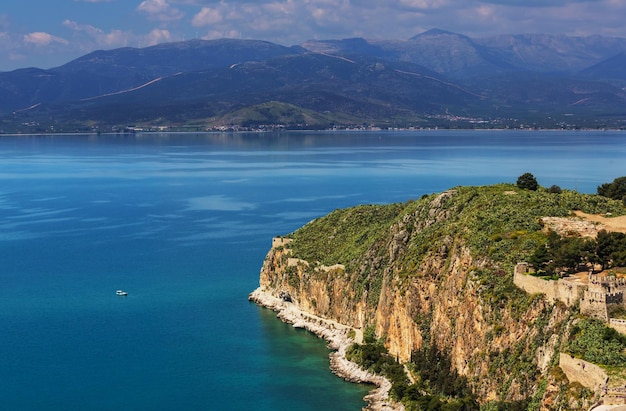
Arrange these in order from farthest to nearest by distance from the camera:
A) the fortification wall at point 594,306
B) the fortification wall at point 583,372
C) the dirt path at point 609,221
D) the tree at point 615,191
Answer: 1. the tree at point 615,191
2. the dirt path at point 609,221
3. the fortification wall at point 594,306
4. the fortification wall at point 583,372

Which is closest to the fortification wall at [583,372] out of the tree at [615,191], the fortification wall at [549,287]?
the fortification wall at [549,287]

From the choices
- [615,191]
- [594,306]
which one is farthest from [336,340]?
[594,306]

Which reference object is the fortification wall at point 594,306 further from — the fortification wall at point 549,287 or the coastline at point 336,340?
the coastline at point 336,340

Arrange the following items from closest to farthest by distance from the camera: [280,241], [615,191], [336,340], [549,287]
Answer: [549,287] < [336,340] < [615,191] < [280,241]

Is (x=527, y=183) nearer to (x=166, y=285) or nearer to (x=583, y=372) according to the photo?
(x=583, y=372)

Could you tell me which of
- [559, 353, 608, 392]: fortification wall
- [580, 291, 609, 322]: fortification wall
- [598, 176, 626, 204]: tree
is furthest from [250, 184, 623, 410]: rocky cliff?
[598, 176, 626, 204]: tree

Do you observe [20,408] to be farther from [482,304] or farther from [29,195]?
[29,195]
